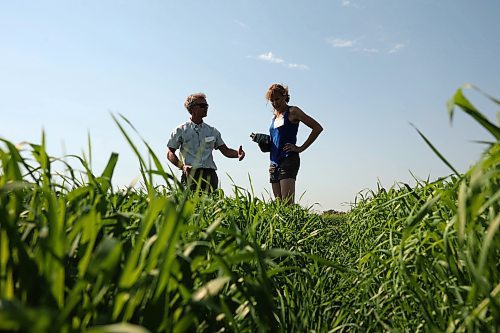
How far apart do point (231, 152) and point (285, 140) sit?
2.46 ft

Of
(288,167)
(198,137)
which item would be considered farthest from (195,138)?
(288,167)

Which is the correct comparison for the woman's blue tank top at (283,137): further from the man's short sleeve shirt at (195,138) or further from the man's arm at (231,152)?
the man's short sleeve shirt at (195,138)

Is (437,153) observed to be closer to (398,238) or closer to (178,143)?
(398,238)

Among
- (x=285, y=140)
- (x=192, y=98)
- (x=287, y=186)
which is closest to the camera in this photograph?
(x=287, y=186)

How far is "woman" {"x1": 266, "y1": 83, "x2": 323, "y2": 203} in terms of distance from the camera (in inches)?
243

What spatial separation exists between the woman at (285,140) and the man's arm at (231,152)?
36 cm

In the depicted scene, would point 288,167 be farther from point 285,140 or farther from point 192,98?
point 192,98

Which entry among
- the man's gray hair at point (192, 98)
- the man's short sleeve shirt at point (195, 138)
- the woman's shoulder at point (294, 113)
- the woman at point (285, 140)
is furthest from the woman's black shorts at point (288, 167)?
the man's gray hair at point (192, 98)

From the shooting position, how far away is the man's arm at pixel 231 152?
254 inches

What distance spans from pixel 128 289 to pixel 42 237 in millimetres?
172

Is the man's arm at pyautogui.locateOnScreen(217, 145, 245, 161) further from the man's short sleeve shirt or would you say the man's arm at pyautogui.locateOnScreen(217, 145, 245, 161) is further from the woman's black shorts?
the woman's black shorts

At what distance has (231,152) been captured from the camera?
6.58m

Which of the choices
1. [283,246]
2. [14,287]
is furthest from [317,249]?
[14,287]

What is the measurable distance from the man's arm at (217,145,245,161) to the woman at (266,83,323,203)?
1.20 ft
